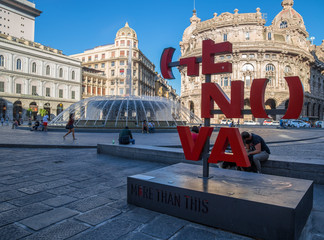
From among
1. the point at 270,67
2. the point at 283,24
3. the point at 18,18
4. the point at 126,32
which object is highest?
the point at 18,18

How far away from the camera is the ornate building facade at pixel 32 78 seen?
40219mm

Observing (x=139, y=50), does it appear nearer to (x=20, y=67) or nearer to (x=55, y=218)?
(x=20, y=67)

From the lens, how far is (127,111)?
19922 mm

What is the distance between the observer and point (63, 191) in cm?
398

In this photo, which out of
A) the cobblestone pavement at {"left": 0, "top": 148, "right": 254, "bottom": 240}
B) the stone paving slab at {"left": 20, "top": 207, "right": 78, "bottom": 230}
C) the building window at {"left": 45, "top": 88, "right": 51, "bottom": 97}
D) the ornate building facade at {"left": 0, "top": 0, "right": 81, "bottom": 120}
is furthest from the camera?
the building window at {"left": 45, "top": 88, "right": 51, "bottom": 97}

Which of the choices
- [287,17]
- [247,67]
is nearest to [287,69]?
[247,67]

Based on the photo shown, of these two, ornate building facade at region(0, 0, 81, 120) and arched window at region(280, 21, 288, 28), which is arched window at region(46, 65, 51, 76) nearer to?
ornate building facade at region(0, 0, 81, 120)

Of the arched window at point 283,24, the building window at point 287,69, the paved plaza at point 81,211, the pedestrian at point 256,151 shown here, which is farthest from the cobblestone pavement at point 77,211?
the arched window at point 283,24

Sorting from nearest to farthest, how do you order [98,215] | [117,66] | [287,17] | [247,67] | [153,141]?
[98,215]
[153,141]
[247,67]
[287,17]
[117,66]

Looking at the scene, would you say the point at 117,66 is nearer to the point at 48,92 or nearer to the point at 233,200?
the point at 48,92

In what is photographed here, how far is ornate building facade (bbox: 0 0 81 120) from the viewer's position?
40.2 meters

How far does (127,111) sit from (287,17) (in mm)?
49174

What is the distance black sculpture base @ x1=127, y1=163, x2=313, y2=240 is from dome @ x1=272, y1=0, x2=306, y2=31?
55775 millimetres

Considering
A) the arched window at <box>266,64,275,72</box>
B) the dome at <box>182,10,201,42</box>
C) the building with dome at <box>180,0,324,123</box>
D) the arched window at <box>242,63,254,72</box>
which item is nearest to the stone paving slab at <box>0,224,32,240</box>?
the building with dome at <box>180,0,324,123</box>
